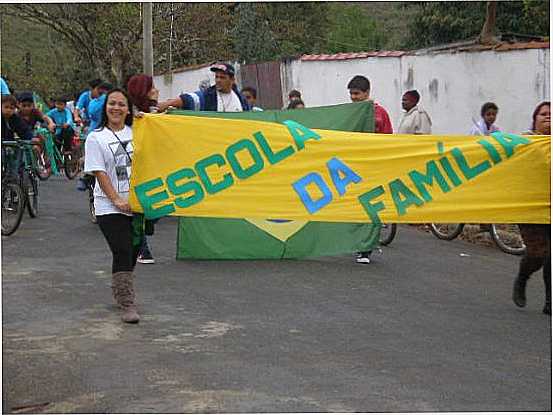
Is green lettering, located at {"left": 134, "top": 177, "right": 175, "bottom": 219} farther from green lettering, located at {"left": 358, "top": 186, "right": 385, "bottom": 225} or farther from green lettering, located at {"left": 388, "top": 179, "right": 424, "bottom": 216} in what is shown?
green lettering, located at {"left": 388, "top": 179, "right": 424, "bottom": 216}

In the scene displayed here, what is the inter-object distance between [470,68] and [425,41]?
15.6m

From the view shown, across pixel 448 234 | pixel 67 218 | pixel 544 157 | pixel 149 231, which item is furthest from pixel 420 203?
pixel 67 218

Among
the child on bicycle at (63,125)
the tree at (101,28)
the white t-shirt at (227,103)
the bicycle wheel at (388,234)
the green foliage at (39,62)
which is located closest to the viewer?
the white t-shirt at (227,103)

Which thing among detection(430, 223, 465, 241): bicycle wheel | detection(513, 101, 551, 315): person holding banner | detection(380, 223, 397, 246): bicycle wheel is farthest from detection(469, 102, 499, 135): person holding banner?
detection(513, 101, 551, 315): person holding banner

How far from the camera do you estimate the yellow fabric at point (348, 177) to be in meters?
7.47

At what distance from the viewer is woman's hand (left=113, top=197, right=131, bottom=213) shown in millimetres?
7625

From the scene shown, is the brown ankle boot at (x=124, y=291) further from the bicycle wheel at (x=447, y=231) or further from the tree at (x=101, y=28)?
the tree at (x=101, y=28)

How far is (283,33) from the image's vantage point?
44625mm

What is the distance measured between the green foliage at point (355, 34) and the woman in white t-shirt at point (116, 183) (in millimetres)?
32127

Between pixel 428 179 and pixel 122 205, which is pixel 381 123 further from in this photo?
pixel 122 205

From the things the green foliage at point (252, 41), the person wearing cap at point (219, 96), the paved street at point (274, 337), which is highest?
the green foliage at point (252, 41)

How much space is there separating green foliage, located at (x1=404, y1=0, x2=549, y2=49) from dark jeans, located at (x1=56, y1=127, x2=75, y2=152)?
1118cm

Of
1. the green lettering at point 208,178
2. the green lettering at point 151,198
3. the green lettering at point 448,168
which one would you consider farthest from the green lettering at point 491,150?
the green lettering at point 151,198

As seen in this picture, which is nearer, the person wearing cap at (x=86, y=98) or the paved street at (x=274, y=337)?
the paved street at (x=274, y=337)
